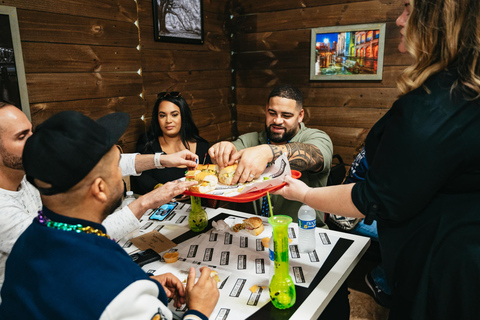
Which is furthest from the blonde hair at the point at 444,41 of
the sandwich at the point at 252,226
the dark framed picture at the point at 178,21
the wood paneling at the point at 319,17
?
the dark framed picture at the point at 178,21

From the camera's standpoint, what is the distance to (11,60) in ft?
6.61

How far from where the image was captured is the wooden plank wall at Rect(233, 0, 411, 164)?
3.12 meters

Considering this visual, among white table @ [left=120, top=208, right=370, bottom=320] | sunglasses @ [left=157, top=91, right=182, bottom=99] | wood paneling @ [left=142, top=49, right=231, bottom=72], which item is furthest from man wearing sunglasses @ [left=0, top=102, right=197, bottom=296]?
wood paneling @ [left=142, top=49, right=231, bottom=72]

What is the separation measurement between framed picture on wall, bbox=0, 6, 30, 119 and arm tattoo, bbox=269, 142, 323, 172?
1578 mm

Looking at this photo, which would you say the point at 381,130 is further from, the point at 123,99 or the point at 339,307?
the point at 123,99

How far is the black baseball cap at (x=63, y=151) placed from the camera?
0.81 m

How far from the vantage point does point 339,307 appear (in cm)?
150

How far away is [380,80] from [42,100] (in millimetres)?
2801

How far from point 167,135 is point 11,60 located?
1.26 metres

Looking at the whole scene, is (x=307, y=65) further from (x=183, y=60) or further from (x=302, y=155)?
(x=302, y=155)

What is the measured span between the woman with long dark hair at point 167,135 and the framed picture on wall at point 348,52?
1403 millimetres

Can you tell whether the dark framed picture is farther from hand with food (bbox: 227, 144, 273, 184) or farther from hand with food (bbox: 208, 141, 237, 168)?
hand with food (bbox: 227, 144, 273, 184)

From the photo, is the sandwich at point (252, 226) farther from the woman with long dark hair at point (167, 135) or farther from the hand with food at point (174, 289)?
the woman with long dark hair at point (167, 135)

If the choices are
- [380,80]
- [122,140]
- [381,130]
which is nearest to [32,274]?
[381,130]
